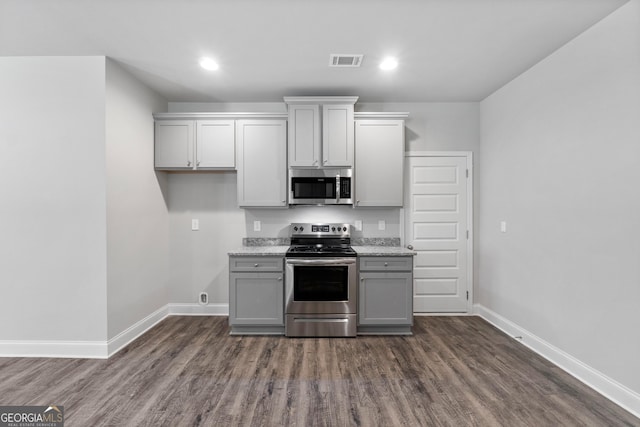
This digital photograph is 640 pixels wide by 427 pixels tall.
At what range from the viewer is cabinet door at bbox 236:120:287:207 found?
3754mm

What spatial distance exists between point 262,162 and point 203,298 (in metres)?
1.88

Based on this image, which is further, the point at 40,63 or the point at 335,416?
the point at 40,63

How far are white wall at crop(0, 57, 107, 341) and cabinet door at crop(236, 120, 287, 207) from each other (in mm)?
1353

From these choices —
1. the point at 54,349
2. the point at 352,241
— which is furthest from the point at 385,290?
the point at 54,349

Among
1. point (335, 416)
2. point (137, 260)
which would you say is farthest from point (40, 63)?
point (335, 416)

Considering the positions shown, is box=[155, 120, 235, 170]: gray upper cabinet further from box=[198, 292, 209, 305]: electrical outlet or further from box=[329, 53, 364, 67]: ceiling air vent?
box=[198, 292, 209, 305]: electrical outlet

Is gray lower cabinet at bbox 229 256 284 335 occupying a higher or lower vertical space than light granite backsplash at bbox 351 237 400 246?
lower

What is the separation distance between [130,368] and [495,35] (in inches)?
157

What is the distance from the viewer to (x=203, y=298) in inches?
162


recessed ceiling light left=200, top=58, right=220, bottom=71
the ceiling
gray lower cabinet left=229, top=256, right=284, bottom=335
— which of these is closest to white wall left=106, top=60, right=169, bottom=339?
the ceiling

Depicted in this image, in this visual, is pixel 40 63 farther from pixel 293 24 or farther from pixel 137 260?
pixel 293 24

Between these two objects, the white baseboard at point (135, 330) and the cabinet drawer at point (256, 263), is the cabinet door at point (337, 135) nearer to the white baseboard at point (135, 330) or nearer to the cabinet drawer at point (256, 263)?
the cabinet drawer at point (256, 263)

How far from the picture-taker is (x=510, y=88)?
3473mm

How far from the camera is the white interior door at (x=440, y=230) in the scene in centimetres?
411
